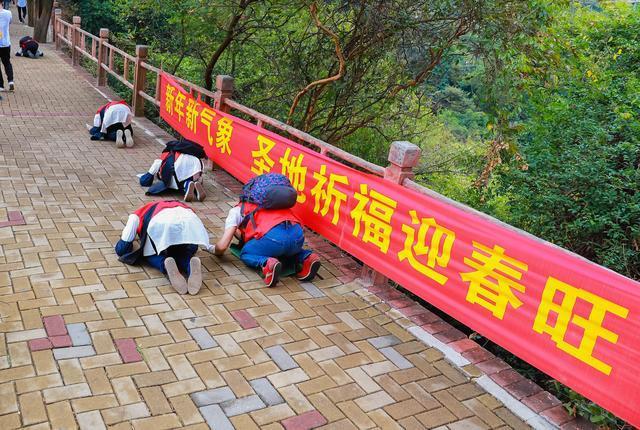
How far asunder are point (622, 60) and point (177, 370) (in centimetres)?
579

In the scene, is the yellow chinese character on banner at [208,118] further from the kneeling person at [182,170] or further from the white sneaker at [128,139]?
the white sneaker at [128,139]

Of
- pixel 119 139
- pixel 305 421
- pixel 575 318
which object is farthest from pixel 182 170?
pixel 575 318

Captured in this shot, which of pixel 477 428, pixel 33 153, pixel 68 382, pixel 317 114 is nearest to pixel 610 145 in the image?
pixel 477 428

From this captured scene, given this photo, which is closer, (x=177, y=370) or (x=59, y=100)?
(x=177, y=370)

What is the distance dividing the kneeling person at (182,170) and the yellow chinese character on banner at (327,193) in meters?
1.68

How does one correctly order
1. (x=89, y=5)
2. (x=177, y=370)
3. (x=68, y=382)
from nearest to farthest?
(x=68, y=382)
(x=177, y=370)
(x=89, y=5)

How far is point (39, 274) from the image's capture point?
4746 millimetres

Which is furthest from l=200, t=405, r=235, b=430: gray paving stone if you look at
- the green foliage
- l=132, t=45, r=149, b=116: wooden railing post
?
l=132, t=45, r=149, b=116: wooden railing post

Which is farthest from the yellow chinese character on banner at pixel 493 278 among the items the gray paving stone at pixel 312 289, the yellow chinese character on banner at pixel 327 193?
the yellow chinese character on banner at pixel 327 193

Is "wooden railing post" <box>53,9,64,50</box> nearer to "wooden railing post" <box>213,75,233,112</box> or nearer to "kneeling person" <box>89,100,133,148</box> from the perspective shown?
"kneeling person" <box>89,100,133,148</box>

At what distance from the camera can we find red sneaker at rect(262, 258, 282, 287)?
500 cm

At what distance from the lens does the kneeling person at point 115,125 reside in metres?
8.94

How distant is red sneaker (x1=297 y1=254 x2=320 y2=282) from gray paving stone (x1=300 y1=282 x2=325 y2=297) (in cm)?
4

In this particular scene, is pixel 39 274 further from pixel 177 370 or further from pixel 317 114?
pixel 317 114
